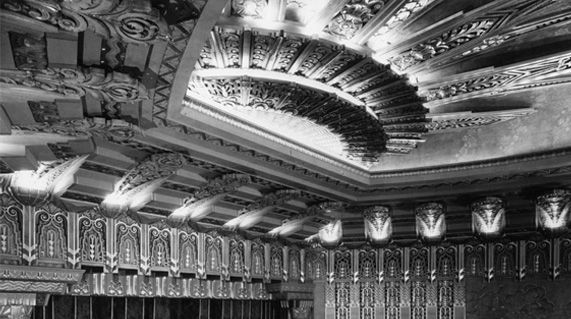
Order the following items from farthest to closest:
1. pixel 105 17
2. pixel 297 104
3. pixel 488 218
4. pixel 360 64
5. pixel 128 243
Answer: pixel 488 218
pixel 128 243
pixel 297 104
pixel 360 64
pixel 105 17

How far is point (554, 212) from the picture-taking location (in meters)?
10.5

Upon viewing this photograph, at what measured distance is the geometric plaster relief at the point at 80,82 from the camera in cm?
431

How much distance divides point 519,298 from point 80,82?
9461 mm

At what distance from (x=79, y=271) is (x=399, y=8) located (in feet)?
17.4

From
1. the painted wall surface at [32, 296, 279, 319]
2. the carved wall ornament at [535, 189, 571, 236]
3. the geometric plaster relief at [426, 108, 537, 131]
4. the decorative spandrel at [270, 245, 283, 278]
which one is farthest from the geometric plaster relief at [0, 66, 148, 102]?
the carved wall ornament at [535, 189, 571, 236]

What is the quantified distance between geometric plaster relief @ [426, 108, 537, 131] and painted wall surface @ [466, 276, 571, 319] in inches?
128

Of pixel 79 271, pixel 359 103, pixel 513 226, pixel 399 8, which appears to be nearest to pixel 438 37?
pixel 399 8

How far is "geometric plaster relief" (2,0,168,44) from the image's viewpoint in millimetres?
3402

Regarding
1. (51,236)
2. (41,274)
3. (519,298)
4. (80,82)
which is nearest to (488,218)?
(519,298)

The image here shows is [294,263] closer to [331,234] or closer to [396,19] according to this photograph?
[331,234]

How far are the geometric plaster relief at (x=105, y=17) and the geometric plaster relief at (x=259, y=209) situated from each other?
6.60 meters

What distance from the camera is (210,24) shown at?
402 cm

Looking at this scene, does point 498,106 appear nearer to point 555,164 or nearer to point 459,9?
point 555,164

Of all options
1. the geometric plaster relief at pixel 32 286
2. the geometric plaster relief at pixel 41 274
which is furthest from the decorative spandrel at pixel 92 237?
the geometric plaster relief at pixel 32 286
